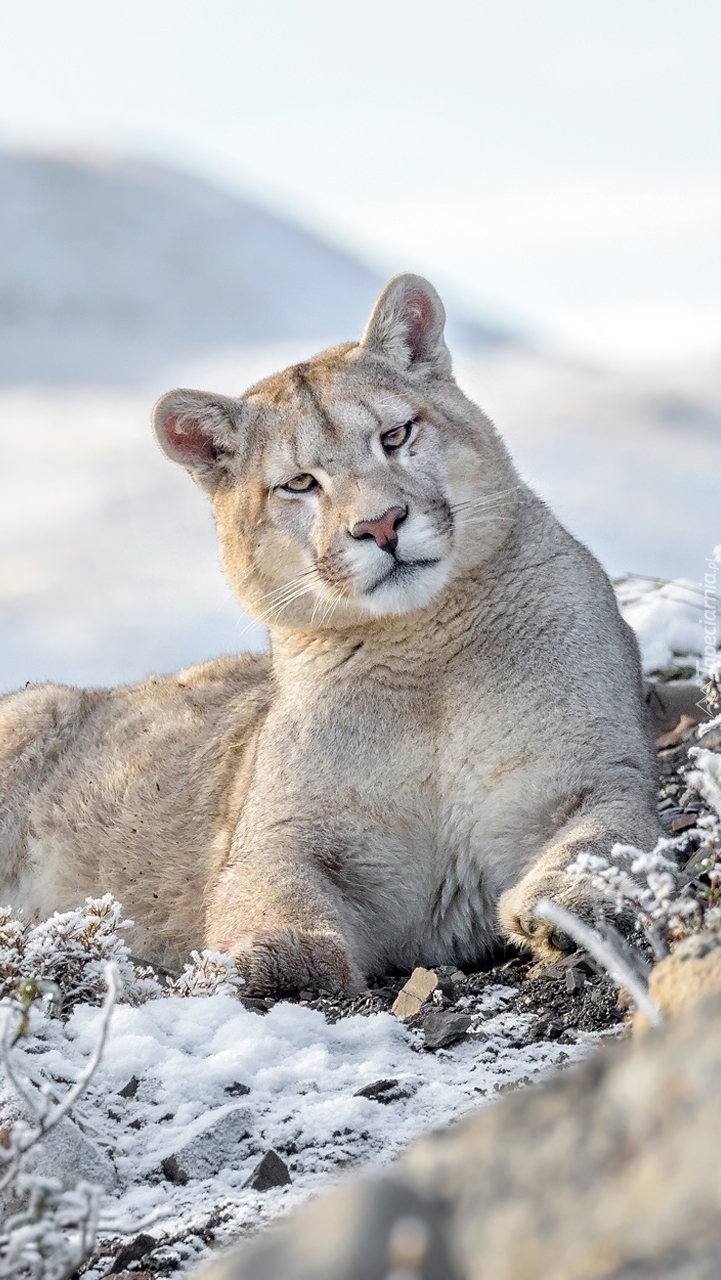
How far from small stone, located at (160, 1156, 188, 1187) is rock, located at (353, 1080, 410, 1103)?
18.1 inches

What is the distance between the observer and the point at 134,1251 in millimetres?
2910

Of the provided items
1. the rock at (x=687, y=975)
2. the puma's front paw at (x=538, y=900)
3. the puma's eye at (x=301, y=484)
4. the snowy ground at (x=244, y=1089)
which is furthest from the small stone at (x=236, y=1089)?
the puma's eye at (x=301, y=484)

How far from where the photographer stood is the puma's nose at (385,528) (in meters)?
5.03

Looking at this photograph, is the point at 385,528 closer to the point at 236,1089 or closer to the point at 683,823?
the point at 683,823

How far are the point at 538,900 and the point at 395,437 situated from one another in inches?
76.5

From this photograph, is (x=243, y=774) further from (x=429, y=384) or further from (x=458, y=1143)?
(x=458, y=1143)

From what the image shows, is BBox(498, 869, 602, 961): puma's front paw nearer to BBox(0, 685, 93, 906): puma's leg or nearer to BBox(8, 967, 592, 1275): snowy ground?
BBox(8, 967, 592, 1275): snowy ground

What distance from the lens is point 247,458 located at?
5914 millimetres

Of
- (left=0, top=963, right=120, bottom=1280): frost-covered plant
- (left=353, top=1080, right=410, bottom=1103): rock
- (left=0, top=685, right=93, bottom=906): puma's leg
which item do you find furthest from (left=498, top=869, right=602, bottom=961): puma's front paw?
(left=0, top=685, right=93, bottom=906): puma's leg

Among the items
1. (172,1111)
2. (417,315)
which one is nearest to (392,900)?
(172,1111)

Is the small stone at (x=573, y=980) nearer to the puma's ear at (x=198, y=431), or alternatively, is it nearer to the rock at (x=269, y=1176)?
the rock at (x=269, y=1176)

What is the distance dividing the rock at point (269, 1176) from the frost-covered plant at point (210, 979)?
121 cm

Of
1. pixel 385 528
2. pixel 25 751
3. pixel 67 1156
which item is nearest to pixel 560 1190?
pixel 67 1156

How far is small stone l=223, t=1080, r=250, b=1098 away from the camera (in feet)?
11.6
